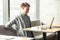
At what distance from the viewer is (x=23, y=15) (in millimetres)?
4152

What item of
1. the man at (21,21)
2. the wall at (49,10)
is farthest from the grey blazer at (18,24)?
the wall at (49,10)

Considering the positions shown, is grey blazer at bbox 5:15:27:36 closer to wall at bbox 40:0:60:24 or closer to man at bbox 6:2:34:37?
man at bbox 6:2:34:37

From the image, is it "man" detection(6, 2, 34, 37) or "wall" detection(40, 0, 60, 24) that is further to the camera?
"wall" detection(40, 0, 60, 24)

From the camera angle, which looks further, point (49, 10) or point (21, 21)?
point (49, 10)

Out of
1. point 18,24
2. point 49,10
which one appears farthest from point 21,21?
point 49,10

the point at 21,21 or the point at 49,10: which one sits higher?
the point at 49,10

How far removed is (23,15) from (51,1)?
8.03 feet

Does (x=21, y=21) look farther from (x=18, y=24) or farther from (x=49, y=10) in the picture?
(x=49, y=10)

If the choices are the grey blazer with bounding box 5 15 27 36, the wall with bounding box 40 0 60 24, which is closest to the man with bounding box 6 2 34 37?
the grey blazer with bounding box 5 15 27 36

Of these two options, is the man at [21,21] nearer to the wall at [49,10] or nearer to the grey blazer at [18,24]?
the grey blazer at [18,24]

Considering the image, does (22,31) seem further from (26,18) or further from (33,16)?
(33,16)

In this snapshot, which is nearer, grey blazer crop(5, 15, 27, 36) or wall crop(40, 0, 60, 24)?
grey blazer crop(5, 15, 27, 36)

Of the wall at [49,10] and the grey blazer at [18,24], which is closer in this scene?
the grey blazer at [18,24]

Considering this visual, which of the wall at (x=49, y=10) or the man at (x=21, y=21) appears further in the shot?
the wall at (x=49, y=10)
